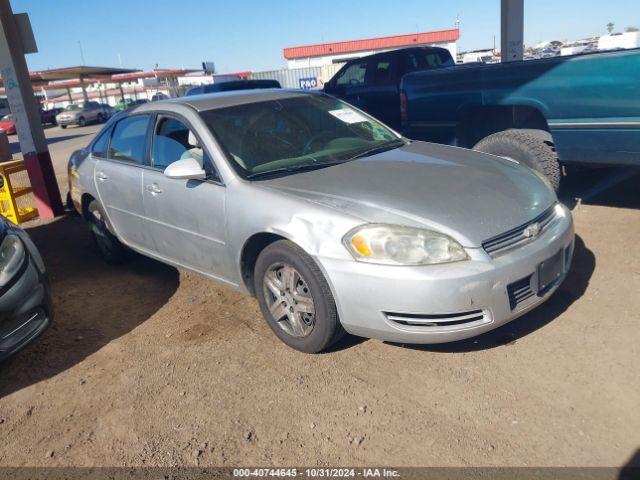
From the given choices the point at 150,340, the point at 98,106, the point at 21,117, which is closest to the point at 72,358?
the point at 150,340

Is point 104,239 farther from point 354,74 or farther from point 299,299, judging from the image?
point 354,74

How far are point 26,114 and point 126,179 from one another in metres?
3.77

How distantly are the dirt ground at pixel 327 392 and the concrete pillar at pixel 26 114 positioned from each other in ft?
13.0

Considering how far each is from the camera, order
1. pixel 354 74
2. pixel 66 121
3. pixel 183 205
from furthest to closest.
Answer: pixel 66 121 < pixel 354 74 < pixel 183 205

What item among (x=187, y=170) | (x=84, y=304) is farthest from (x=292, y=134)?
(x=84, y=304)

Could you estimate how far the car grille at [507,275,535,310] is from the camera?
2945 millimetres

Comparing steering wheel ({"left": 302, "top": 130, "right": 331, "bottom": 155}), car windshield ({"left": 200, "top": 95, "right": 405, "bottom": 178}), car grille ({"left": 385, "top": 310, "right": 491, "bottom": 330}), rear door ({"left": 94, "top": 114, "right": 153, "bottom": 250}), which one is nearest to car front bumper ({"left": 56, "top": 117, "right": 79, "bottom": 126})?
rear door ({"left": 94, "top": 114, "right": 153, "bottom": 250})

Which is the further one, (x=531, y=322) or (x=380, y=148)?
(x=380, y=148)

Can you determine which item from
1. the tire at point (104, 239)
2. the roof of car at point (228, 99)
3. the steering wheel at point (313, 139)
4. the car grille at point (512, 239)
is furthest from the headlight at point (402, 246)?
the tire at point (104, 239)

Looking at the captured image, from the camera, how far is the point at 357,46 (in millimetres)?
48156

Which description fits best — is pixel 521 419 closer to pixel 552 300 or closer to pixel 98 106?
pixel 552 300

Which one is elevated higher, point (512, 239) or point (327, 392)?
point (512, 239)

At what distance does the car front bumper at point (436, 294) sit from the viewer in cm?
282

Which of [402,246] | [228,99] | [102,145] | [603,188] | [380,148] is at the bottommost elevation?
[603,188]
